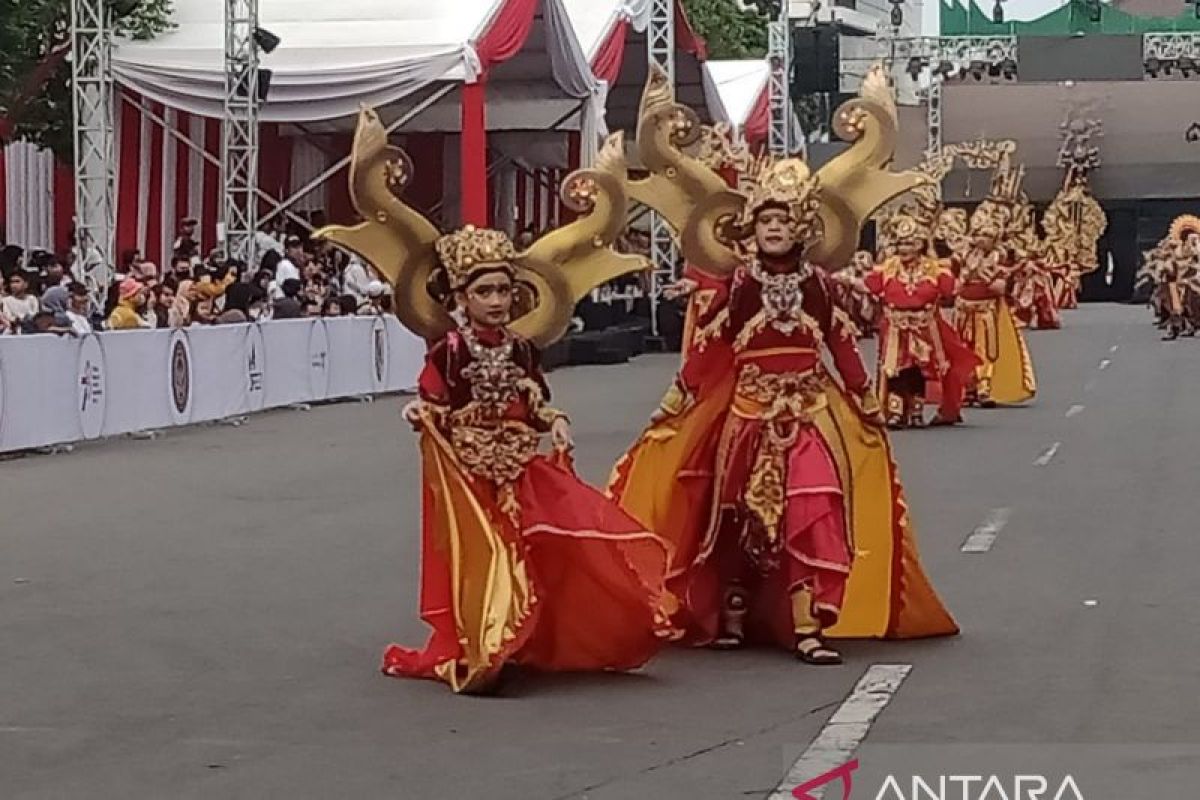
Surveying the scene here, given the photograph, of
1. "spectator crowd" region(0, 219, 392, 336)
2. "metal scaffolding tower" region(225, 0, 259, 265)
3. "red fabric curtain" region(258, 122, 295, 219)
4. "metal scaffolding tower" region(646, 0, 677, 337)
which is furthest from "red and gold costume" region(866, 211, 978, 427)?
"metal scaffolding tower" region(646, 0, 677, 337)

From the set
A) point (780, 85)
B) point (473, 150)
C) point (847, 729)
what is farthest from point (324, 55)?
point (847, 729)

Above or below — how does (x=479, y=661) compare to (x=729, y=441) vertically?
below

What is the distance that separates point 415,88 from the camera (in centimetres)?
2784

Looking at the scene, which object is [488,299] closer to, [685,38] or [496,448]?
[496,448]

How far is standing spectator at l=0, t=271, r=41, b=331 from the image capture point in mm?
19438

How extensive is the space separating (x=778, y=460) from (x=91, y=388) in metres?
11.6

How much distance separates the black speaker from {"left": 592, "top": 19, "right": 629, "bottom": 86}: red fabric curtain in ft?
54.0

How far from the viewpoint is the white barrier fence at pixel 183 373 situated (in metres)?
18.8

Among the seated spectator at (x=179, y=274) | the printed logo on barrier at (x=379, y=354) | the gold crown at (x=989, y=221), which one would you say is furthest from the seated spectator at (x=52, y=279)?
the gold crown at (x=989, y=221)

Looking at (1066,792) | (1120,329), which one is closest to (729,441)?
(1066,792)

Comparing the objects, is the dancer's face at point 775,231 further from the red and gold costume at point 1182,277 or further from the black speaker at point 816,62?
the black speaker at point 816,62

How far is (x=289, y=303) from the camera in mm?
25203

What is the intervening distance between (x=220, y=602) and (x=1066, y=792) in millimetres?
5216

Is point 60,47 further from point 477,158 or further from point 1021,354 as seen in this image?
point 1021,354
